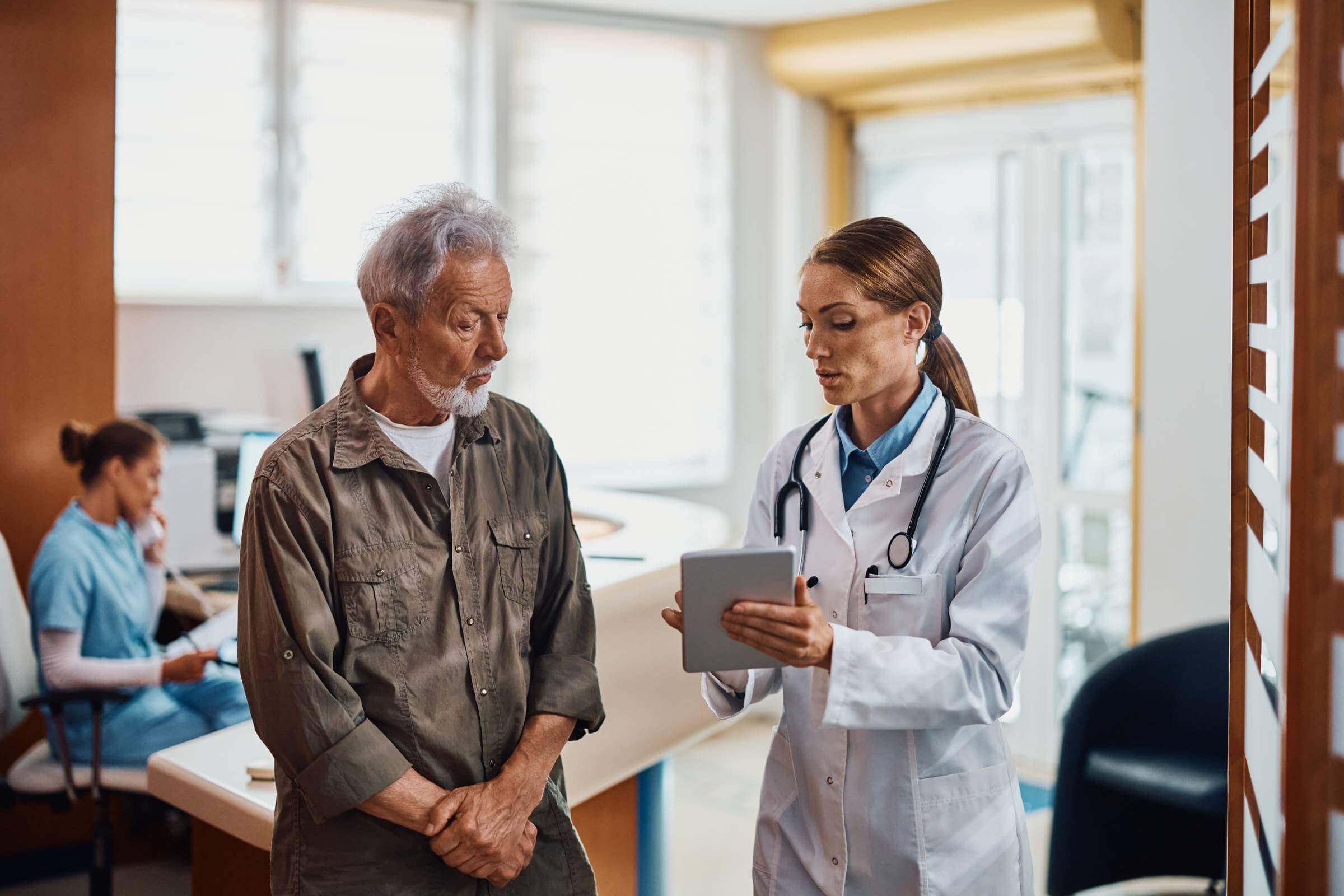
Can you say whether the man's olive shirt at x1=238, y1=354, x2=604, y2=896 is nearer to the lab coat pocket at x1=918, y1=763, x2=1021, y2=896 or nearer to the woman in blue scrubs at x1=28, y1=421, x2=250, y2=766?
the lab coat pocket at x1=918, y1=763, x2=1021, y2=896

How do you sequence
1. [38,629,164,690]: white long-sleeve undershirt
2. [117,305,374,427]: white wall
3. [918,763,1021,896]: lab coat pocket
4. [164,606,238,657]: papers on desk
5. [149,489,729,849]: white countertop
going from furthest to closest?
[117,305,374,427]: white wall, [164,606,238,657]: papers on desk, [38,629,164,690]: white long-sleeve undershirt, [149,489,729,849]: white countertop, [918,763,1021,896]: lab coat pocket

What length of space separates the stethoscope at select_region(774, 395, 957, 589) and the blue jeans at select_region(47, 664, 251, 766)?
5.87 feet

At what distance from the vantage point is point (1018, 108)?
15.6 ft

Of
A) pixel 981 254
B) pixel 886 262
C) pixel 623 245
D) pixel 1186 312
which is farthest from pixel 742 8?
pixel 886 262

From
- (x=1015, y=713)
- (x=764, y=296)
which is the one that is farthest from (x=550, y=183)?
(x=1015, y=713)

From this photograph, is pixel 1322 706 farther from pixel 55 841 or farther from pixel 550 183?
pixel 550 183

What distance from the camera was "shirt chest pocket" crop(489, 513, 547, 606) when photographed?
1.64m

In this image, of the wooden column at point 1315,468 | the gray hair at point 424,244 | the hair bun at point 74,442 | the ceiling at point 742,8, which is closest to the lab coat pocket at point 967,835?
the wooden column at point 1315,468

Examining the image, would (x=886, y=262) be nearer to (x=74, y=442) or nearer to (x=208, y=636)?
(x=74, y=442)

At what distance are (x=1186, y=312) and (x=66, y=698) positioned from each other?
347 centimetres

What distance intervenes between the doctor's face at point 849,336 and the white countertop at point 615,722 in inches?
32.6

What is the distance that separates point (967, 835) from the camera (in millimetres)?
1587

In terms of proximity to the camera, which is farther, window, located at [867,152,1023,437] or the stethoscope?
window, located at [867,152,1023,437]

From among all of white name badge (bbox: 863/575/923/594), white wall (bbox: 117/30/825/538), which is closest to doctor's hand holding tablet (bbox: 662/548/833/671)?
→ white name badge (bbox: 863/575/923/594)
